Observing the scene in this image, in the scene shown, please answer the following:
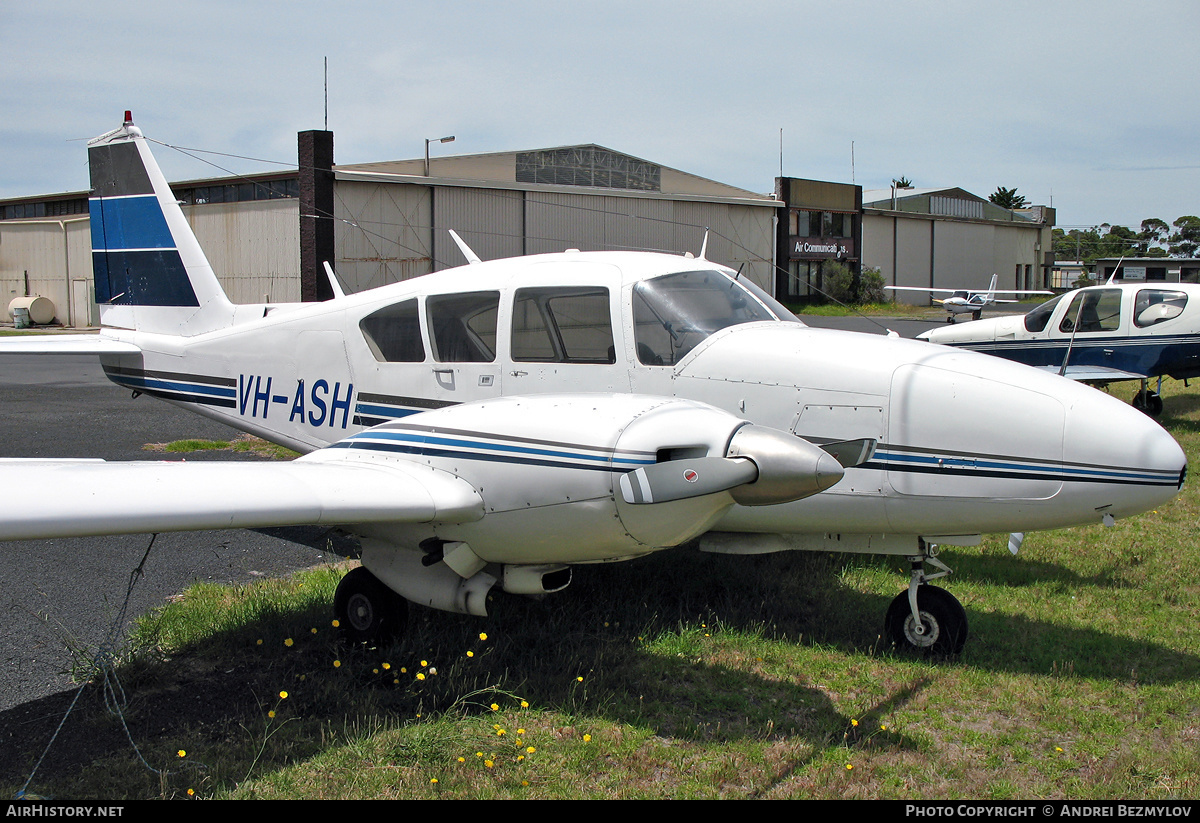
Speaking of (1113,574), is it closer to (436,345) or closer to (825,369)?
Answer: (825,369)

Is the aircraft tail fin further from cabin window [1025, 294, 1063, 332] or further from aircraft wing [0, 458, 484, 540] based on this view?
cabin window [1025, 294, 1063, 332]

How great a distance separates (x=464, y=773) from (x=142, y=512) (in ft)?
6.06

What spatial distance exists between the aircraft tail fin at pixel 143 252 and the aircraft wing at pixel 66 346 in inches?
13.5

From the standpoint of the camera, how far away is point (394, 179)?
A: 28844mm

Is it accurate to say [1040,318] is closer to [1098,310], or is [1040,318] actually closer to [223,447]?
[1098,310]

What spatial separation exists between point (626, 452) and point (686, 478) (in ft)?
1.04

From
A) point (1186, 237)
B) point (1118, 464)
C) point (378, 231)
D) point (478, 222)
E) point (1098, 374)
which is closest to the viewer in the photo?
point (1118, 464)

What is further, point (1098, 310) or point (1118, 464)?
point (1098, 310)

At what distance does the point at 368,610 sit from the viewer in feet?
17.9

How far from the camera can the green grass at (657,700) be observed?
13.3ft

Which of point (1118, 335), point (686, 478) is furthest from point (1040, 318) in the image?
point (686, 478)

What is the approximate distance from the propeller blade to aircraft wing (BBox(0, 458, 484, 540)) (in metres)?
0.94

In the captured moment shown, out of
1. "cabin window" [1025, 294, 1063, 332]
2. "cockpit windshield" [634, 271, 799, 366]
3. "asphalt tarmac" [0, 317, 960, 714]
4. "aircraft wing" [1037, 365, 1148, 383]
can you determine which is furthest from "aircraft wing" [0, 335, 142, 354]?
"cabin window" [1025, 294, 1063, 332]

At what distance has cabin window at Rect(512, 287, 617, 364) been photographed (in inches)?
230
